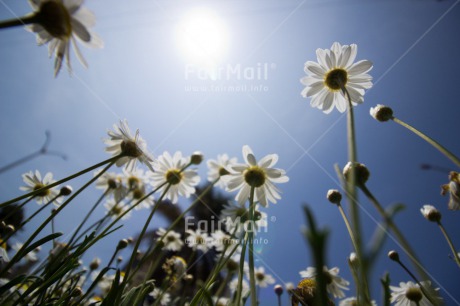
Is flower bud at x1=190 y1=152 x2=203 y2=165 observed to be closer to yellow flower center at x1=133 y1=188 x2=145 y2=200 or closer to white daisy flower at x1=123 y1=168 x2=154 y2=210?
white daisy flower at x1=123 y1=168 x2=154 y2=210

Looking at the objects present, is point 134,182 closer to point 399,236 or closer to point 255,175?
point 255,175

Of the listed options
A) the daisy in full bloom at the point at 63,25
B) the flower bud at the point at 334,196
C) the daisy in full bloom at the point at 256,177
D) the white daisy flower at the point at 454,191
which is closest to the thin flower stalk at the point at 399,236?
the flower bud at the point at 334,196

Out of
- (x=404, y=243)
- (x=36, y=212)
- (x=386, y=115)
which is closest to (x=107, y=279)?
(x=36, y=212)

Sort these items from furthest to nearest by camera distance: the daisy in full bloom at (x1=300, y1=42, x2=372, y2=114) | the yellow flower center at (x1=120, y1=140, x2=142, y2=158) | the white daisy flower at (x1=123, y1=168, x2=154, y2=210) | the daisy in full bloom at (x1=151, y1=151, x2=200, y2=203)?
the white daisy flower at (x1=123, y1=168, x2=154, y2=210) < the daisy in full bloom at (x1=151, y1=151, x2=200, y2=203) < the daisy in full bloom at (x1=300, y1=42, x2=372, y2=114) < the yellow flower center at (x1=120, y1=140, x2=142, y2=158)

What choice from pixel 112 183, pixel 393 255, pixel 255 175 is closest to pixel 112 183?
pixel 112 183

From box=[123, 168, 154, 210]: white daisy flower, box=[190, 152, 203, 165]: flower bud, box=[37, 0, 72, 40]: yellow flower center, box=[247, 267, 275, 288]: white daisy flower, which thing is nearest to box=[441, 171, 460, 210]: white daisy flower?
box=[190, 152, 203, 165]: flower bud

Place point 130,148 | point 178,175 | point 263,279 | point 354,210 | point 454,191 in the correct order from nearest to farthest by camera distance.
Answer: point 354,210 < point 454,191 < point 130,148 < point 178,175 < point 263,279

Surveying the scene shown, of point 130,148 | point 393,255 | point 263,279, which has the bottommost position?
point 130,148
